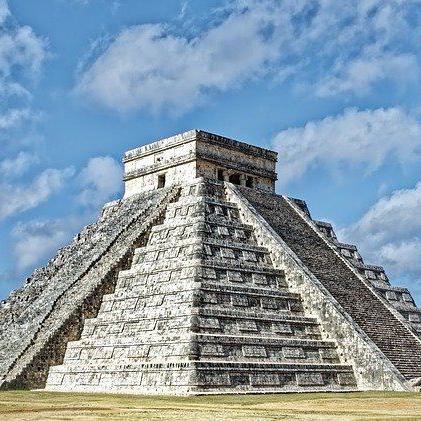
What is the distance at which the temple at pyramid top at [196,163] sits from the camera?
25.1 meters

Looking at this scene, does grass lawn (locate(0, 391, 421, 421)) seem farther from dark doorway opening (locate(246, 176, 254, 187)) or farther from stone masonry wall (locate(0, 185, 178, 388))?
dark doorway opening (locate(246, 176, 254, 187))

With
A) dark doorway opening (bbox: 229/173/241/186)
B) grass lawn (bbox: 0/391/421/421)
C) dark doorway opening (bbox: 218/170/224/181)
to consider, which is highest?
dark doorway opening (bbox: 229/173/241/186)

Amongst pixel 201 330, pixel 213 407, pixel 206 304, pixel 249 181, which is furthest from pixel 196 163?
pixel 213 407

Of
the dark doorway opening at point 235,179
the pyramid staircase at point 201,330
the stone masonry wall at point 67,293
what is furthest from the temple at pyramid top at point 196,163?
the pyramid staircase at point 201,330

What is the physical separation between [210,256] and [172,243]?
154 centimetres

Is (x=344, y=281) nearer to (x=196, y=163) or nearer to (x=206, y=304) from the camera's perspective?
(x=206, y=304)

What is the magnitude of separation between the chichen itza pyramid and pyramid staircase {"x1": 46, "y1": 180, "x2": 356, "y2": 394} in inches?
1.3

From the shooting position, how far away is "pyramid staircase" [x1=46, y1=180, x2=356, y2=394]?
663 inches

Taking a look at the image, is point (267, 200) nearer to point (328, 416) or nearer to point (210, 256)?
point (210, 256)

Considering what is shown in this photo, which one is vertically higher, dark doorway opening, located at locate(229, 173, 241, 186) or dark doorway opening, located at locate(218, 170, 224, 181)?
dark doorway opening, located at locate(229, 173, 241, 186)

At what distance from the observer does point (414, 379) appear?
1816 cm

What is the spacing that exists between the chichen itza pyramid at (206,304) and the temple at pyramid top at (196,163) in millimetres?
56

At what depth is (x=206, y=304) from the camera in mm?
18312

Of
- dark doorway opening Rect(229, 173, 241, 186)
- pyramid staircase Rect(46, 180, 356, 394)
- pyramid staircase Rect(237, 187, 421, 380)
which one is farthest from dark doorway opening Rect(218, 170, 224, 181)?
pyramid staircase Rect(46, 180, 356, 394)
